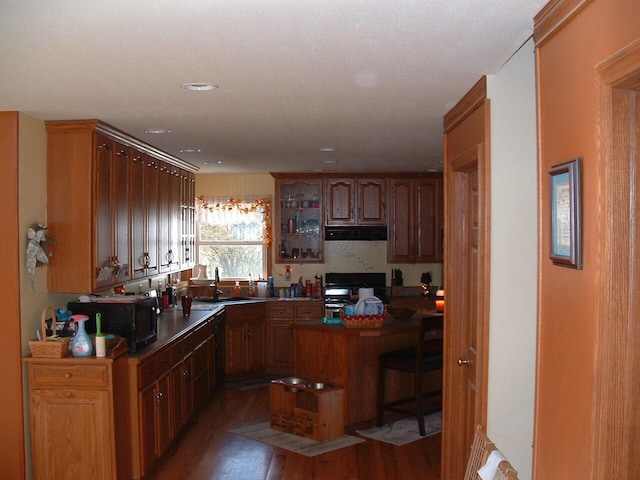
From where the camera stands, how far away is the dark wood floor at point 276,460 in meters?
4.80

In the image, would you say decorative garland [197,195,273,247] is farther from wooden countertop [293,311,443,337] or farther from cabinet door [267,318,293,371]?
wooden countertop [293,311,443,337]

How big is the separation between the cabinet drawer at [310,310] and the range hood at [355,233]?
0.85 meters

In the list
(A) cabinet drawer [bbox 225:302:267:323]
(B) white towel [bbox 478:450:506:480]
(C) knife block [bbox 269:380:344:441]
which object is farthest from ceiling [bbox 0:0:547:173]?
(A) cabinet drawer [bbox 225:302:267:323]

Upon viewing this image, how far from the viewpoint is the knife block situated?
219 inches

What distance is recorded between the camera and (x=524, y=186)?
315cm

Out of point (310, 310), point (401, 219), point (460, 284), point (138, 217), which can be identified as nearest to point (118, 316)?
point (138, 217)

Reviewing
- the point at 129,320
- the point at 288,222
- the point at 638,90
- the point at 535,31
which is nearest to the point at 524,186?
the point at 535,31

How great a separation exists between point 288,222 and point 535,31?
6.05 meters

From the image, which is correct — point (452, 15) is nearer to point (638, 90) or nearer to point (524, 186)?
point (638, 90)

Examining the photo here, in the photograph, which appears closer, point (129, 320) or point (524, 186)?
point (524, 186)

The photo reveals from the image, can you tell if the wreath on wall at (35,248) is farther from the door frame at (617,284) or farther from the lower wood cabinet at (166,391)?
the door frame at (617,284)

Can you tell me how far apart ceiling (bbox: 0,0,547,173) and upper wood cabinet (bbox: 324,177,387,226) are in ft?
10.6

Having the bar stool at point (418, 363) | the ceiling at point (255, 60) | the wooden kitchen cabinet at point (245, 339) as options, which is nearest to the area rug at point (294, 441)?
the bar stool at point (418, 363)

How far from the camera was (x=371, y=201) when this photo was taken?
830cm
